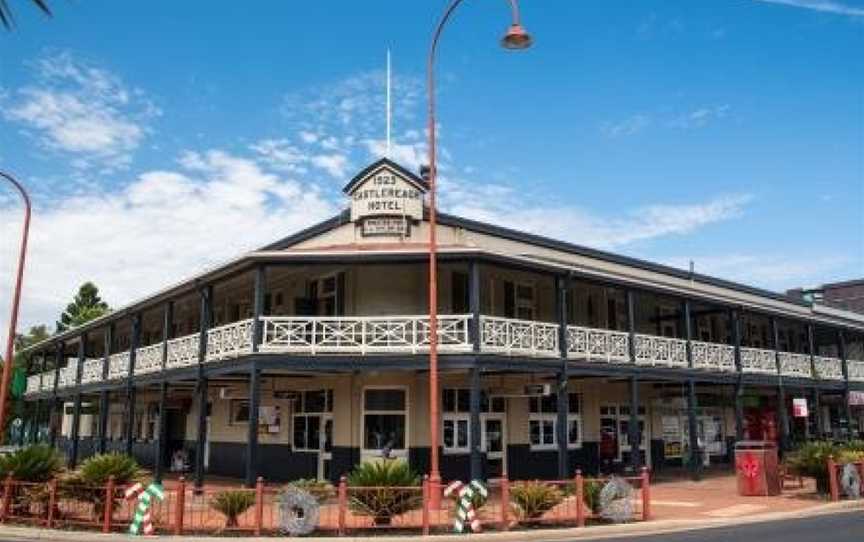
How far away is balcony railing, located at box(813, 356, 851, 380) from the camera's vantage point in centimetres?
3353

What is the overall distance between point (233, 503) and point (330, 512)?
2623 millimetres

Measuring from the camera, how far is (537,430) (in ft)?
86.3

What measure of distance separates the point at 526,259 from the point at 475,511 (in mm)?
8185

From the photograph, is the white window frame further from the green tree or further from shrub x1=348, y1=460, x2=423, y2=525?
the green tree

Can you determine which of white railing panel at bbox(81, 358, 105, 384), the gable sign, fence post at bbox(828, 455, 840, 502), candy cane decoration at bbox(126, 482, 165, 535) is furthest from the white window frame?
white railing panel at bbox(81, 358, 105, 384)

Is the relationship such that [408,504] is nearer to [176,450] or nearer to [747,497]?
[747,497]

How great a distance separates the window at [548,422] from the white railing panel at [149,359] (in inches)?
490

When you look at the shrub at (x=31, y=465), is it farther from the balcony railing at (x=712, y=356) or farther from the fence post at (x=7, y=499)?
the balcony railing at (x=712, y=356)

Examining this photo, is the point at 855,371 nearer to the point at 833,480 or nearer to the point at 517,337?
the point at 833,480

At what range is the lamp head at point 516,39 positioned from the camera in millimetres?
15680

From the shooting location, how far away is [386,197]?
2411 centimetres

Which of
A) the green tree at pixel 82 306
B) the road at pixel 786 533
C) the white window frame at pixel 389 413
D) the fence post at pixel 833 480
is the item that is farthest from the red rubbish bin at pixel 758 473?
the green tree at pixel 82 306

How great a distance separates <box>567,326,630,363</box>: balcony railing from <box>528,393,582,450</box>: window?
290 cm

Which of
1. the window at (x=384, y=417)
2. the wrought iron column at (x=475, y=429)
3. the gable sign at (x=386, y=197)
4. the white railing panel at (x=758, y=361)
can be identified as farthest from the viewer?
the white railing panel at (x=758, y=361)
